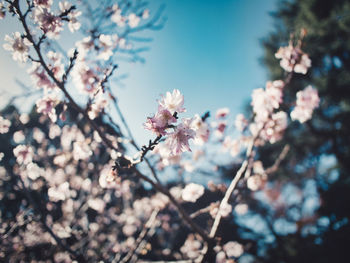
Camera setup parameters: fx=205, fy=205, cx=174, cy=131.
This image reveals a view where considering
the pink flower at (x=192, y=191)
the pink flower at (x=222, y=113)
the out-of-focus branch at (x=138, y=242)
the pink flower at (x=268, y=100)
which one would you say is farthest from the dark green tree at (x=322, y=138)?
the out-of-focus branch at (x=138, y=242)

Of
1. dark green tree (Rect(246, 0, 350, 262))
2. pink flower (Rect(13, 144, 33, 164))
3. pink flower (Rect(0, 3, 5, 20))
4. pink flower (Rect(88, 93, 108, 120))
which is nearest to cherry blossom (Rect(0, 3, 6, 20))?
pink flower (Rect(0, 3, 5, 20))

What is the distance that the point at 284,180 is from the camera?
382 inches

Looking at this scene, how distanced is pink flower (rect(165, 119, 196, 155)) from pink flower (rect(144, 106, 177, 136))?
8 centimetres

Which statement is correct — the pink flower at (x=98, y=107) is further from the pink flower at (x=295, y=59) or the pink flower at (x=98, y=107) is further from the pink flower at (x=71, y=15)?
the pink flower at (x=295, y=59)

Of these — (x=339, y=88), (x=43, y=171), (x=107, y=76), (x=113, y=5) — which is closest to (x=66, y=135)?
(x=43, y=171)

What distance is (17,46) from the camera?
231 centimetres

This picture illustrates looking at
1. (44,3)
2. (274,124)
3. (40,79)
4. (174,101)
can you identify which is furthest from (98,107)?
(274,124)

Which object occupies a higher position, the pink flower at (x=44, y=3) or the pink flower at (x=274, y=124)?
the pink flower at (x=44, y=3)

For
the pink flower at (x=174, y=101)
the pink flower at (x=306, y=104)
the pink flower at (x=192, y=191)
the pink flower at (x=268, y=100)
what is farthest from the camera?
the pink flower at (x=192, y=191)

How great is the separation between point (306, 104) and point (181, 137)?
9.55 ft

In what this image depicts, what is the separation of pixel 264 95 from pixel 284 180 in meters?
7.93

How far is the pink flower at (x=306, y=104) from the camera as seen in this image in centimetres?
337

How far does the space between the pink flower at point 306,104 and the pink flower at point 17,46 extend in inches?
153

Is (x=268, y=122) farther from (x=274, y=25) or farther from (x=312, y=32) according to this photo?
(x=274, y=25)
